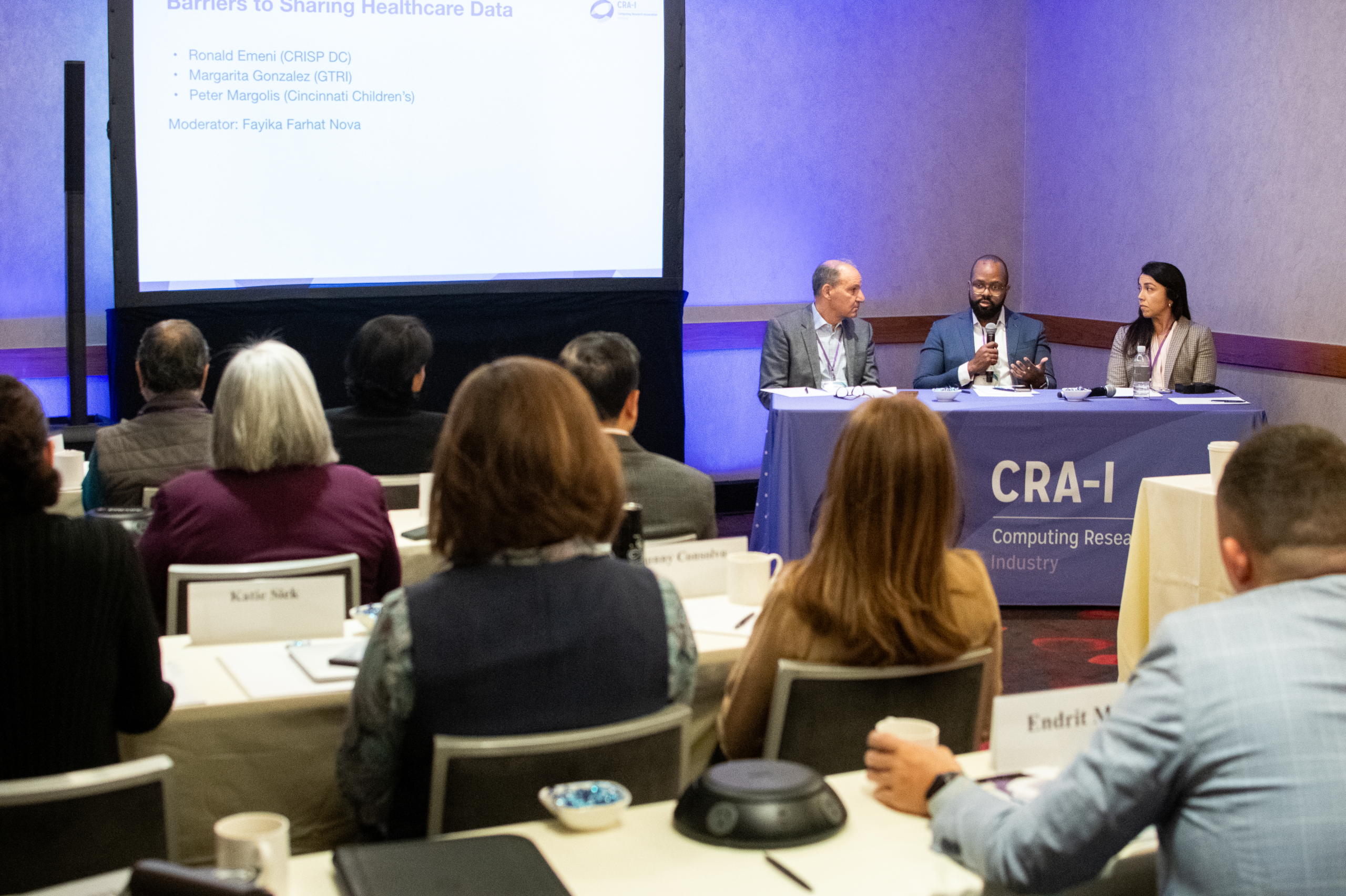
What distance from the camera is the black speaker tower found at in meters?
5.45

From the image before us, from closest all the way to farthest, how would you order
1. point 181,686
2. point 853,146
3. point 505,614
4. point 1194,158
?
point 505,614, point 181,686, point 1194,158, point 853,146

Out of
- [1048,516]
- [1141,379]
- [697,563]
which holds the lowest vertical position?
[1048,516]

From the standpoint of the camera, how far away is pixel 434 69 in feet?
19.6

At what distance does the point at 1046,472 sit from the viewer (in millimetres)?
5102

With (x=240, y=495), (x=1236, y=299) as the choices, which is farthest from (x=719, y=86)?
(x=240, y=495)

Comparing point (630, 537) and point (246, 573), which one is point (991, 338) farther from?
point (246, 573)

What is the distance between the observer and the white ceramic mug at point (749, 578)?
269cm

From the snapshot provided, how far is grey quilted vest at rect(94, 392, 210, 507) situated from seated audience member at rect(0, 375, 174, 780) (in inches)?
61.4

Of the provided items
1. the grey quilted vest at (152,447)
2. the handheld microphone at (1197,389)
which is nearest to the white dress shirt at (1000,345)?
the handheld microphone at (1197,389)

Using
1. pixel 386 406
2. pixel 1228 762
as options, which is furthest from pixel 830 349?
pixel 1228 762

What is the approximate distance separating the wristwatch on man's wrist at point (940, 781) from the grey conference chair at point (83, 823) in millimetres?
934

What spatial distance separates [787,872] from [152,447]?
2.57m

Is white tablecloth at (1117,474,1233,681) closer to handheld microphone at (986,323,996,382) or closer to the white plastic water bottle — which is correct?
the white plastic water bottle

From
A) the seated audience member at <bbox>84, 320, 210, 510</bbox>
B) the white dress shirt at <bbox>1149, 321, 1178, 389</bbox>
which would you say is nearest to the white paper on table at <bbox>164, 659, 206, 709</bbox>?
the seated audience member at <bbox>84, 320, 210, 510</bbox>
